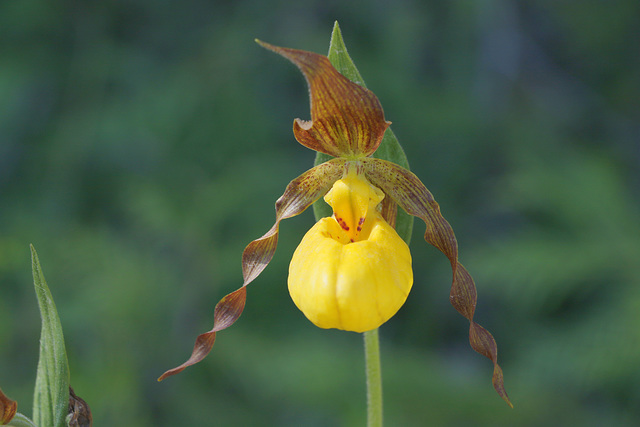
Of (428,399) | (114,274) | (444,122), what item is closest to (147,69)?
(114,274)

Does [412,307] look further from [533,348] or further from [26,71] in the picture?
[26,71]

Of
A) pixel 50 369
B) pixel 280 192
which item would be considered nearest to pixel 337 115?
pixel 50 369

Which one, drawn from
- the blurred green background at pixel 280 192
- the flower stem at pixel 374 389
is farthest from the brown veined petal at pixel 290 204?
the blurred green background at pixel 280 192

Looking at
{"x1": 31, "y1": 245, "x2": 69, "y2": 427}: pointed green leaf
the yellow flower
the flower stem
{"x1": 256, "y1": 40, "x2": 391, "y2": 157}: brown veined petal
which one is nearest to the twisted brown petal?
{"x1": 31, "y1": 245, "x2": 69, "y2": 427}: pointed green leaf

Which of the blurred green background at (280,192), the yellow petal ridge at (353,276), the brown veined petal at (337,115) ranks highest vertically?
the brown veined petal at (337,115)

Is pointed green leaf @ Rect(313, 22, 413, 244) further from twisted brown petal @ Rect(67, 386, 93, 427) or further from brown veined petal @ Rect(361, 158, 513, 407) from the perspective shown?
twisted brown petal @ Rect(67, 386, 93, 427)

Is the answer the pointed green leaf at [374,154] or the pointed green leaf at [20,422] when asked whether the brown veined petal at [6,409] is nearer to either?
the pointed green leaf at [20,422]
